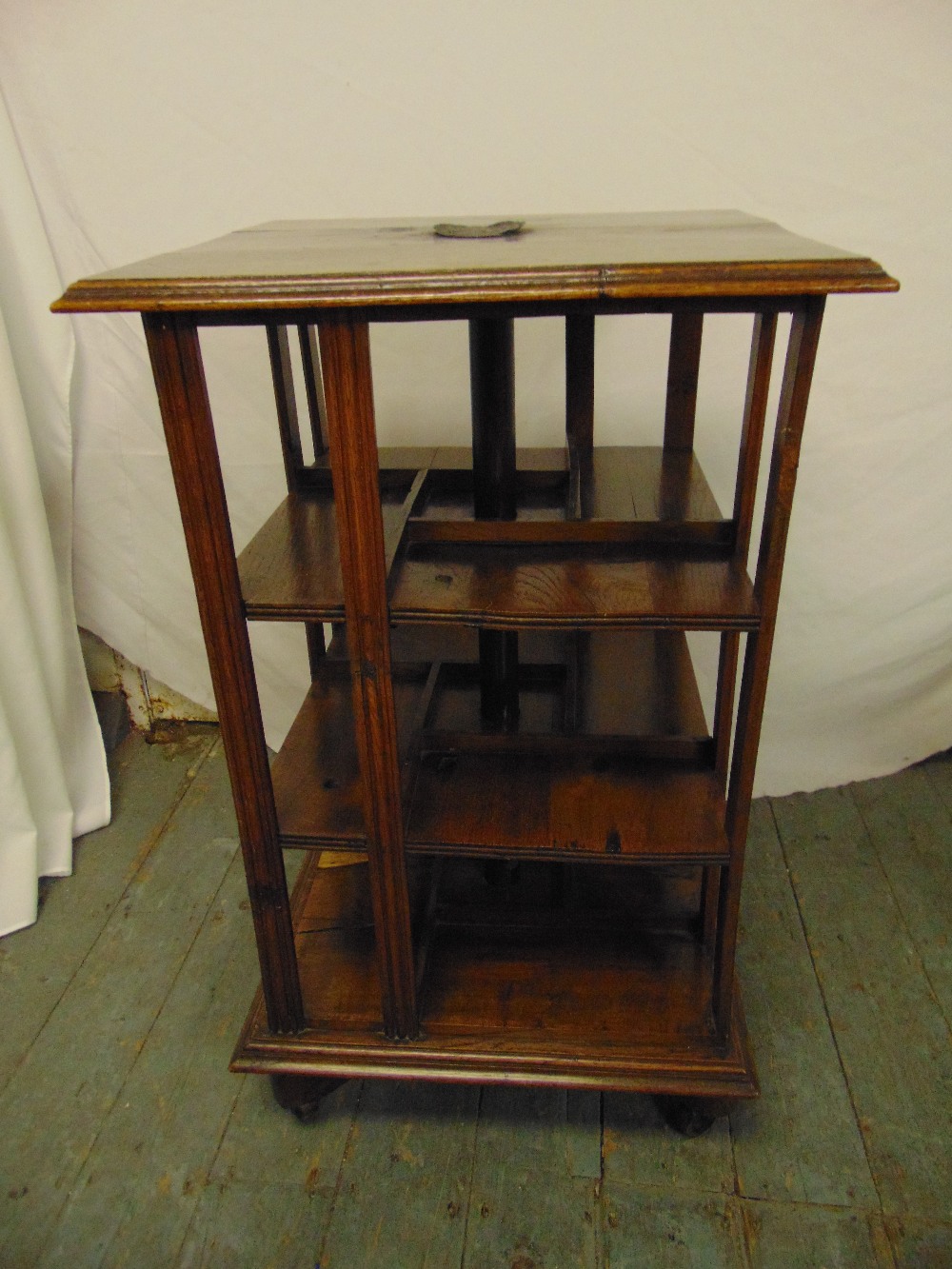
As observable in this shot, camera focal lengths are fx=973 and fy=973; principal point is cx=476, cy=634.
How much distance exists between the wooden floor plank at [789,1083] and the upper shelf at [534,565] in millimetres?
854

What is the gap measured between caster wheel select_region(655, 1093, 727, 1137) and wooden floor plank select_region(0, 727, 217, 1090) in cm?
105

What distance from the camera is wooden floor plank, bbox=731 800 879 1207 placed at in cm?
139

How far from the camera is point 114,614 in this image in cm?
219

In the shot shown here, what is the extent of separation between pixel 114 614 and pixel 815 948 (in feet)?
5.30

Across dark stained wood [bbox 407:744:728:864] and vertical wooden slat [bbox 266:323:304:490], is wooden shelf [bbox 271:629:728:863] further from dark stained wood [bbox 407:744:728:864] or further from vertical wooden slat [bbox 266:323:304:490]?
vertical wooden slat [bbox 266:323:304:490]

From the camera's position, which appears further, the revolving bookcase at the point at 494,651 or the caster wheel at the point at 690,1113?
the caster wheel at the point at 690,1113

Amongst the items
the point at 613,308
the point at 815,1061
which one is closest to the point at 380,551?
the point at 613,308

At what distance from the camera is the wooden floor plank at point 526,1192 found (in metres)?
1.32

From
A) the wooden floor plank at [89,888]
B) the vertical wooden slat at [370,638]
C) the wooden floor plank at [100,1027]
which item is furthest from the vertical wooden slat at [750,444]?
the wooden floor plank at [89,888]

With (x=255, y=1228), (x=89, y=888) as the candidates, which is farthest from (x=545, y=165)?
(x=255, y=1228)

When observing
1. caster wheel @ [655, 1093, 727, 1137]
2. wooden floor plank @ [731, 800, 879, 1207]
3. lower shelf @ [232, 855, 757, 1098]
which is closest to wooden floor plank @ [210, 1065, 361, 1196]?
lower shelf @ [232, 855, 757, 1098]

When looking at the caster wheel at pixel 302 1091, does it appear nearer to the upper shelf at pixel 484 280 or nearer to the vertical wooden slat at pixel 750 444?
the vertical wooden slat at pixel 750 444

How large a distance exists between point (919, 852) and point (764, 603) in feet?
3.82

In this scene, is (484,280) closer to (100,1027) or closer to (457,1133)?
(457,1133)
